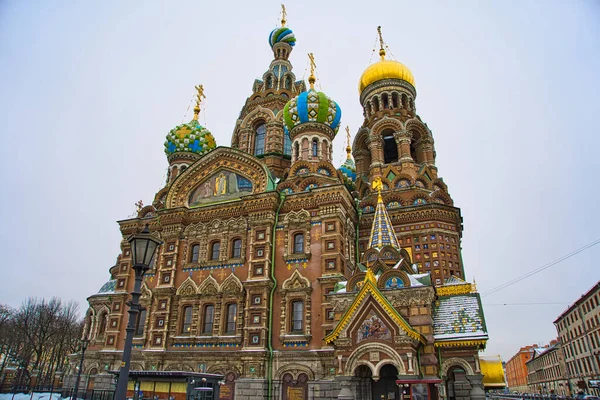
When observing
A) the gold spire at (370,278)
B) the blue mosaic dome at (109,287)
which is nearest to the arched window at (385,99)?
the gold spire at (370,278)

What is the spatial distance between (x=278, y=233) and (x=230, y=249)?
2.27m

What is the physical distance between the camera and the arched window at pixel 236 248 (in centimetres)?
1895

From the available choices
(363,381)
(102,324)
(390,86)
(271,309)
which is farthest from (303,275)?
(390,86)

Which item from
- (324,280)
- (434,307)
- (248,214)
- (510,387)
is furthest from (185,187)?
(510,387)

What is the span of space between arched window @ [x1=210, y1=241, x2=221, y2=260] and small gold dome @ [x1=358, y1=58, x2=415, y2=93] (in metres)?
14.0

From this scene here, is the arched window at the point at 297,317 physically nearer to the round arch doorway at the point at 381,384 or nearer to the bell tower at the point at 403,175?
the round arch doorway at the point at 381,384

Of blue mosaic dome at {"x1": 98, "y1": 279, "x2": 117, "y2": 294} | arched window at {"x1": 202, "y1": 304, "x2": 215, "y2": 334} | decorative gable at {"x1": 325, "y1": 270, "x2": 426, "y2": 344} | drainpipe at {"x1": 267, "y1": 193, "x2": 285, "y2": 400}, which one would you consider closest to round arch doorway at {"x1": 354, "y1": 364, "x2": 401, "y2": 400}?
decorative gable at {"x1": 325, "y1": 270, "x2": 426, "y2": 344}

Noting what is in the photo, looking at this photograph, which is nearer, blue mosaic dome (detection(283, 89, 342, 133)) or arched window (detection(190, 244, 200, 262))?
arched window (detection(190, 244, 200, 262))

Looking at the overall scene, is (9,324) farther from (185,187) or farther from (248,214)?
(248,214)

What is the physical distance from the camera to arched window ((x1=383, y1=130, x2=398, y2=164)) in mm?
25730

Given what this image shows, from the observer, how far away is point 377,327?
1312cm

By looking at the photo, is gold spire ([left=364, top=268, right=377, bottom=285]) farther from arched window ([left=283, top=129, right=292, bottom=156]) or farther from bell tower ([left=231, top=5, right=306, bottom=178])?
arched window ([left=283, top=129, right=292, bottom=156])

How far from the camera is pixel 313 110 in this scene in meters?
21.7

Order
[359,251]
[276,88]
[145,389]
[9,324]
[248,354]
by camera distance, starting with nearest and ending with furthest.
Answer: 1. [145,389]
2. [248,354]
3. [359,251]
4. [276,88]
5. [9,324]
